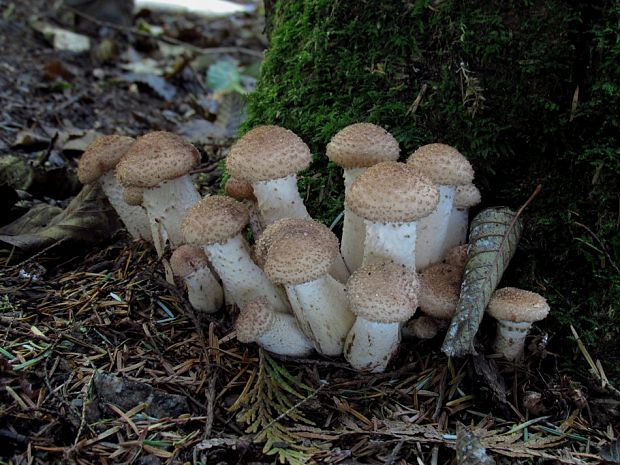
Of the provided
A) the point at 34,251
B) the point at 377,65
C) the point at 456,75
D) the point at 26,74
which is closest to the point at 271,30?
the point at 377,65

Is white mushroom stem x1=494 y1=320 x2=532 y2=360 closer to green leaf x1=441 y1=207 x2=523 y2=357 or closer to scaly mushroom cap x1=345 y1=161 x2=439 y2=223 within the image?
green leaf x1=441 y1=207 x2=523 y2=357

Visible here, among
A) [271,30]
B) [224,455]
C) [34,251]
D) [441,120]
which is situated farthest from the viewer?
[271,30]

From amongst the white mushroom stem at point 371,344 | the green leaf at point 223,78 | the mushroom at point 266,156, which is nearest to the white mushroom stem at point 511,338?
the white mushroom stem at point 371,344

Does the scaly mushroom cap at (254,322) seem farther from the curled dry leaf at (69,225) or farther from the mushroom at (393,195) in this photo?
the curled dry leaf at (69,225)

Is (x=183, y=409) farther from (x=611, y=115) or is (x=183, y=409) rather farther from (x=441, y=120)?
(x=611, y=115)

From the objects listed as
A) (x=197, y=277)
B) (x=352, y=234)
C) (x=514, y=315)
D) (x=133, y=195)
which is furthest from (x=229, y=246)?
(x=514, y=315)
